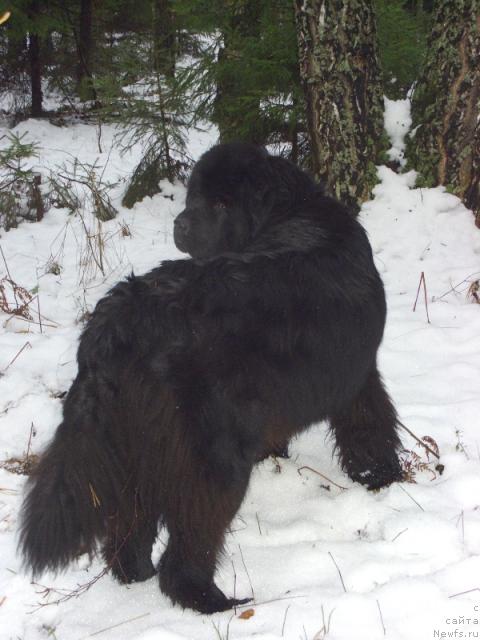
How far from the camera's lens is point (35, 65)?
435 inches

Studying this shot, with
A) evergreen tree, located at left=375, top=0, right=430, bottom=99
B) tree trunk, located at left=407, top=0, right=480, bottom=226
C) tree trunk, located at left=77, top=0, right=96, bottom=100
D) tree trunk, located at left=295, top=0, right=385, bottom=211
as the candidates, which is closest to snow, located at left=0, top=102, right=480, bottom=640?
tree trunk, located at left=407, top=0, right=480, bottom=226

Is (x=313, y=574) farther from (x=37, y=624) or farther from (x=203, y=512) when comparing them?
(x=37, y=624)

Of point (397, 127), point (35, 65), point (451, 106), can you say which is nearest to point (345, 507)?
point (451, 106)

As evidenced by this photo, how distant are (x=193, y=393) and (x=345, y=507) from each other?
1.19 metres

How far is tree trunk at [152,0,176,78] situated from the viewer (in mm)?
6789

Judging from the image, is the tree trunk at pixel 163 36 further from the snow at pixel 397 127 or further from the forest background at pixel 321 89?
the snow at pixel 397 127

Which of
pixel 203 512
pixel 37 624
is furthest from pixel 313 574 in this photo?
pixel 37 624

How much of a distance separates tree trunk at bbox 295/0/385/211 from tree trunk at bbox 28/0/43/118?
22.6 feet

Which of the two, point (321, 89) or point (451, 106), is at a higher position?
point (321, 89)

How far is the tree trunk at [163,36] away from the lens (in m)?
6.79

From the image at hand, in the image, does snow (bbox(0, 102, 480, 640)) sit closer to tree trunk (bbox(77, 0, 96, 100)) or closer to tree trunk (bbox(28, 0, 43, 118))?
tree trunk (bbox(28, 0, 43, 118))

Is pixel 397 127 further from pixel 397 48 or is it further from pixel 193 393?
pixel 193 393

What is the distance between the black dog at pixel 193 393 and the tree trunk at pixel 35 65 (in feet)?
31.3

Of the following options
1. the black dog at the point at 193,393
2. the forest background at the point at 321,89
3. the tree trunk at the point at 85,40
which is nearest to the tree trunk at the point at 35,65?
the tree trunk at the point at 85,40
